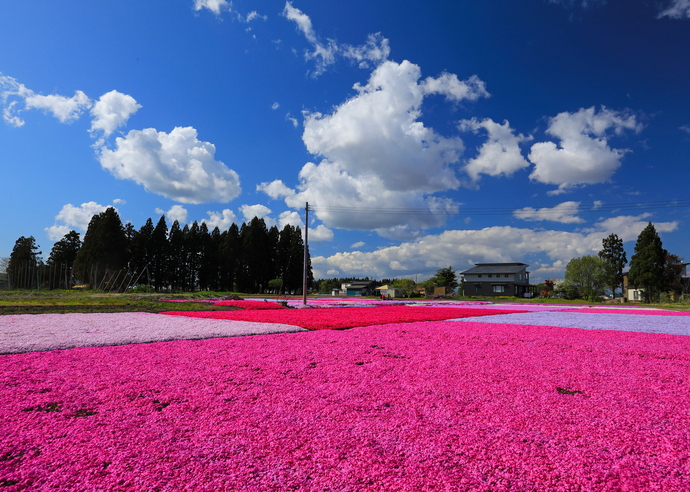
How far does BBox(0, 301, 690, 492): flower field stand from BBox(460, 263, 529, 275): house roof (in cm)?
6240

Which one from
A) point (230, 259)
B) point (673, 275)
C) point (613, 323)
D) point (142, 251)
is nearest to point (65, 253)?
point (142, 251)

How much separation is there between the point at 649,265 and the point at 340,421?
53471 millimetres

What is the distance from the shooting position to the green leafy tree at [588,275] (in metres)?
49.8

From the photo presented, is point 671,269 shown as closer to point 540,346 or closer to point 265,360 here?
point 540,346

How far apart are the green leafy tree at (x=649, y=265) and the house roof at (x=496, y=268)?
65.3 ft

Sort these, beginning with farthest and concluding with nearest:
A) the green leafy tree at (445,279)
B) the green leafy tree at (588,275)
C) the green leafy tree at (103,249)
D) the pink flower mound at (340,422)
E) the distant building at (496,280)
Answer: the green leafy tree at (445,279), the distant building at (496,280), the green leafy tree at (103,249), the green leafy tree at (588,275), the pink flower mound at (340,422)

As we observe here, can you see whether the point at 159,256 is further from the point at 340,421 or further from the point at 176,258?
the point at 340,421

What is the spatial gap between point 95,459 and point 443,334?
327 inches

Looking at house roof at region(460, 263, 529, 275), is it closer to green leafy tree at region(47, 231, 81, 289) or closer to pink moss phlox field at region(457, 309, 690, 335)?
pink moss phlox field at region(457, 309, 690, 335)

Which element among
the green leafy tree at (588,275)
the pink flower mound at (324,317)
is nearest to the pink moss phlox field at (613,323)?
the pink flower mound at (324,317)

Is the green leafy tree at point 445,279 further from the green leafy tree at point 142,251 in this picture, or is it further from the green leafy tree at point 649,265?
the green leafy tree at point 142,251

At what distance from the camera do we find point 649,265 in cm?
4362

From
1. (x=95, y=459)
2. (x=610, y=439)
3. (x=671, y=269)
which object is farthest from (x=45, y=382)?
(x=671, y=269)

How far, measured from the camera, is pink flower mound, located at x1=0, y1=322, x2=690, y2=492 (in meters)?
2.49
